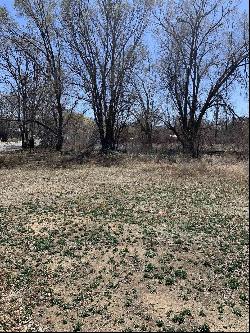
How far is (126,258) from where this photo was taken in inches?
344

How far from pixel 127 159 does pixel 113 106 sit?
19.3 feet

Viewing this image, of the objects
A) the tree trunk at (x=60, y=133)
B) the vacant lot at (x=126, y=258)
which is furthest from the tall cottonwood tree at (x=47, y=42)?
the vacant lot at (x=126, y=258)

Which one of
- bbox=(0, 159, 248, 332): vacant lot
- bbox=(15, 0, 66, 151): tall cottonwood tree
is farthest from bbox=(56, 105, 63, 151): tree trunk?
bbox=(0, 159, 248, 332): vacant lot

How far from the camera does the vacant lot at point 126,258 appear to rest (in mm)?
6668

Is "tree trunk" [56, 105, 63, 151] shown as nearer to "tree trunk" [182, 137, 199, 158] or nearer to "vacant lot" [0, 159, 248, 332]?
"tree trunk" [182, 137, 199, 158]

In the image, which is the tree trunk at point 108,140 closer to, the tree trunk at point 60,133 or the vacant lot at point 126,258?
the tree trunk at point 60,133

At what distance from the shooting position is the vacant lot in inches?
263

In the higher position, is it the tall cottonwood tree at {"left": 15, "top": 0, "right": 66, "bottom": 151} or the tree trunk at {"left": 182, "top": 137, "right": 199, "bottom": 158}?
the tall cottonwood tree at {"left": 15, "top": 0, "right": 66, "bottom": 151}

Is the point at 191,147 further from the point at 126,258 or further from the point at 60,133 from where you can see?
the point at 126,258

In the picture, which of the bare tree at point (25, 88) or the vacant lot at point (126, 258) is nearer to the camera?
the vacant lot at point (126, 258)

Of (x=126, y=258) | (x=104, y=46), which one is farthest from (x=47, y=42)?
(x=126, y=258)

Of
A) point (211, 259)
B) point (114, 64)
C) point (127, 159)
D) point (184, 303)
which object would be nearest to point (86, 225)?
point (211, 259)

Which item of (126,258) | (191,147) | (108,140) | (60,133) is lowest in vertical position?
(126,258)

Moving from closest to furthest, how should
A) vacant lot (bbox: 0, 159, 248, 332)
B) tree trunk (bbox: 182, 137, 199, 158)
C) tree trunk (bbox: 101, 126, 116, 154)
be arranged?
1. vacant lot (bbox: 0, 159, 248, 332)
2. tree trunk (bbox: 182, 137, 199, 158)
3. tree trunk (bbox: 101, 126, 116, 154)
